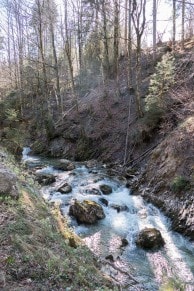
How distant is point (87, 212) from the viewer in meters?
9.12

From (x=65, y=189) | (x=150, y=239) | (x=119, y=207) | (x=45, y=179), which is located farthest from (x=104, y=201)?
(x=45, y=179)

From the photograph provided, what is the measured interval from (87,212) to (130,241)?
171 centimetres

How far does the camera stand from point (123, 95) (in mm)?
19422

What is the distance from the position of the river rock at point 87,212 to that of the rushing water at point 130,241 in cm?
18


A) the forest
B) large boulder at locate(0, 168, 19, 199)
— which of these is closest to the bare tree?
the forest

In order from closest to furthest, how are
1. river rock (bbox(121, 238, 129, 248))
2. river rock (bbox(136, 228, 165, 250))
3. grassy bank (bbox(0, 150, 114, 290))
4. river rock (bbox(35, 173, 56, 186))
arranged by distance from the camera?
grassy bank (bbox(0, 150, 114, 290)), river rock (bbox(136, 228, 165, 250)), river rock (bbox(121, 238, 129, 248)), river rock (bbox(35, 173, 56, 186))

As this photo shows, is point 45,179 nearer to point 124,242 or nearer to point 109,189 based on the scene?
point 109,189

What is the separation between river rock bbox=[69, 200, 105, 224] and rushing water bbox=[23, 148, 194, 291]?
181mm

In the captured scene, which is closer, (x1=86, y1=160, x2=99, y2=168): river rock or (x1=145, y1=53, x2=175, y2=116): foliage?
(x1=145, y1=53, x2=175, y2=116): foliage

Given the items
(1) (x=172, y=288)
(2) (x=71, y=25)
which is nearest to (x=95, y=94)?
(2) (x=71, y=25)

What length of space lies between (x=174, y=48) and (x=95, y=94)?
683 cm

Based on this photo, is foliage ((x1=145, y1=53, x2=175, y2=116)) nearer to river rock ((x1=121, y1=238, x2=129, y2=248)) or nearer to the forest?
the forest

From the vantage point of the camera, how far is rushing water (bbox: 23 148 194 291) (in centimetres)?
618

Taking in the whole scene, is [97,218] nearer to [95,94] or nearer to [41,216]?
[41,216]
